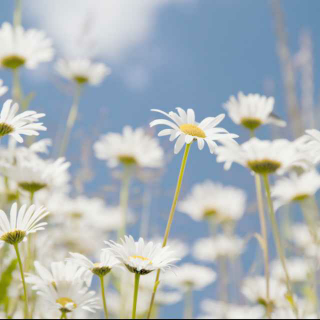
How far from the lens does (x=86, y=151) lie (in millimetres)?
1929

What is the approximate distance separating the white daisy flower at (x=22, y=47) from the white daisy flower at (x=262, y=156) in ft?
3.19

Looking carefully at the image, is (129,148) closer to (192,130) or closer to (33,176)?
(33,176)

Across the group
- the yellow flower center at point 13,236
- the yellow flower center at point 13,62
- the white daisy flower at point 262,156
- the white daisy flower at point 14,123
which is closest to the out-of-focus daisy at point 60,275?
the yellow flower center at point 13,236

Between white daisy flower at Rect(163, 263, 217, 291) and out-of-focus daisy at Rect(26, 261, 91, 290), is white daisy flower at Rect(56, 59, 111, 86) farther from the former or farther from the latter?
out-of-focus daisy at Rect(26, 261, 91, 290)

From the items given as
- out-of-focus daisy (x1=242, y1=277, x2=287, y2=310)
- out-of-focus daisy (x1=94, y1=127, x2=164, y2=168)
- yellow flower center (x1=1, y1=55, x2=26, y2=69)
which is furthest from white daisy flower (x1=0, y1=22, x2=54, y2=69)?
out-of-focus daisy (x1=242, y1=277, x2=287, y2=310)

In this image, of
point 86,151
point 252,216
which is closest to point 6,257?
point 86,151

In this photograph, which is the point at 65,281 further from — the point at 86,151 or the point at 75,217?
the point at 75,217

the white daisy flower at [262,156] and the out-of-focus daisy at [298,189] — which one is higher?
the out-of-focus daisy at [298,189]

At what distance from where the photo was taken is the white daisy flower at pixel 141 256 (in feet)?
2.52

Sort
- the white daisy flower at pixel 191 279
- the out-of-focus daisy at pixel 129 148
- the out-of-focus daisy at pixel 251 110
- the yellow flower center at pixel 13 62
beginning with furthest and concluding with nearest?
the white daisy flower at pixel 191 279 → the out-of-focus daisy at pixel 129 148 → the yellow flower center at pixel 13 62 → the out-of-focus daisy at pixel 251 110

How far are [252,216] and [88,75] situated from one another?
102cm

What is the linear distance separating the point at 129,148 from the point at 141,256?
1.35 m

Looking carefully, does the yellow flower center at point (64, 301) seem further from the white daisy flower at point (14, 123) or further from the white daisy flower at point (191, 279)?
the white daisy flower at point (191, 279)

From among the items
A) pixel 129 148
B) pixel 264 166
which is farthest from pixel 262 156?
pixel 129 148
